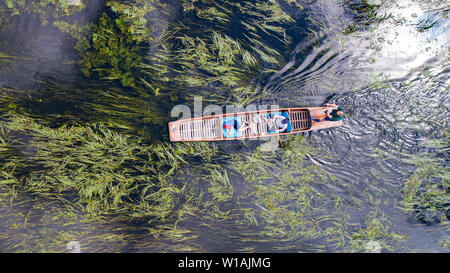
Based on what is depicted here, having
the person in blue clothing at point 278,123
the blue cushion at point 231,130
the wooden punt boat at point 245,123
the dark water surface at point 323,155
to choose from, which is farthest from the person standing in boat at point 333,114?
the blue cushion at point 231,130

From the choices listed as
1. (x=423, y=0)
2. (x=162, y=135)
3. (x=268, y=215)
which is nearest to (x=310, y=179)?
(x=268, y=215)

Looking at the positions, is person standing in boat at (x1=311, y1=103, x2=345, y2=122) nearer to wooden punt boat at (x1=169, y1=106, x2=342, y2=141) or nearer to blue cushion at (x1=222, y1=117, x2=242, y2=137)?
wooden punt boat at (x1=169, y1=106, x2=342, y2=141)

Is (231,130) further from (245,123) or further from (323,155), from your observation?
(323,155)

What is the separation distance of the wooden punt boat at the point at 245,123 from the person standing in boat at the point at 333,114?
1.9 inches

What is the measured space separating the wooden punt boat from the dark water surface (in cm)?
24

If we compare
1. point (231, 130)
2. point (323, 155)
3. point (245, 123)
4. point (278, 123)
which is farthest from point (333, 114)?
point (231, 130)

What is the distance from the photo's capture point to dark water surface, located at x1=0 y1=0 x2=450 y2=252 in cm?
404

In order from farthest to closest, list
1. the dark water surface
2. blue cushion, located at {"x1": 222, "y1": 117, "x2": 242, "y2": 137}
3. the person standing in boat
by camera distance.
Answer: the dark water surface
blue cushion, located at {"x1": 222, "y1": 117, "x2": 242, "y2": 137}
the person standing in boat

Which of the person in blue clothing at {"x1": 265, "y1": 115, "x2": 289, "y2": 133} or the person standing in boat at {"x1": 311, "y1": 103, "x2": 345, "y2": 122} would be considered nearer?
the person standing in boat at {"x1": 311, "y1": 103, "x2": 345, "y2": 122}

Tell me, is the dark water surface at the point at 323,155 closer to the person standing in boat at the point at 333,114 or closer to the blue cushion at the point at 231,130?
the person standing in boat at the point at 333,114

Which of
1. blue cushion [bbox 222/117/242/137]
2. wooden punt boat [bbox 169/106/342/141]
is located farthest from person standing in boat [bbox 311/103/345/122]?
blue cushion [bbox 222/117/242/137]

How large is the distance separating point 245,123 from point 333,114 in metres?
1.74

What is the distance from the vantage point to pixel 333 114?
3.88 meters
